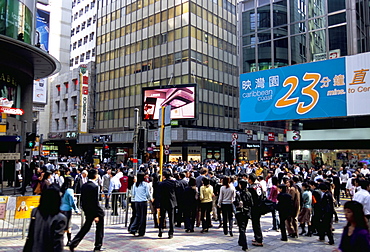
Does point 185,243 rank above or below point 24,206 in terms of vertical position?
below

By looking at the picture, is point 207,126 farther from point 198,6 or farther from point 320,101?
point 320,101

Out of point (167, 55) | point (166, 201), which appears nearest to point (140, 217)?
point (166, 201)

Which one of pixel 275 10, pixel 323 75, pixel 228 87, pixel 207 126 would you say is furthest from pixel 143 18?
pixel 323 75

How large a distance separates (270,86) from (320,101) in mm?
4384

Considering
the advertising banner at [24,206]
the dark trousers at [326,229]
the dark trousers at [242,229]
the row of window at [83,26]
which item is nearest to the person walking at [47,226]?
the dark trousers at [242,229]

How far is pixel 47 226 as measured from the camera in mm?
3975

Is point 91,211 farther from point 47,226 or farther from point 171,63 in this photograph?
point 171,63

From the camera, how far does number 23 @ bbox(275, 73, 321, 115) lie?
24.0 m

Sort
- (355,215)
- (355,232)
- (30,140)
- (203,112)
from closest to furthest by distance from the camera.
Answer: (355,232)
(355,215)
(30,140)
(203,112)

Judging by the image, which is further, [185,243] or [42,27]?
[42,27]

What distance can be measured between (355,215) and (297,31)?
25731 millimetres

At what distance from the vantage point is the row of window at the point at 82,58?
59703mm

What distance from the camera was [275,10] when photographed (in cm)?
2862

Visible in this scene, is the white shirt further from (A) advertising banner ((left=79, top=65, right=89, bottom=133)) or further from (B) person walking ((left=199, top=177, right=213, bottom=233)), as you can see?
(A) advertising banner ((left=79, top=65, right=89, bottom=133))
